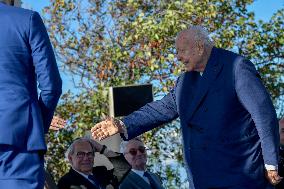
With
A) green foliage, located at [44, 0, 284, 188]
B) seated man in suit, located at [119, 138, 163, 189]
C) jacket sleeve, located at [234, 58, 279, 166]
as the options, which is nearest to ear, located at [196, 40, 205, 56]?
jacket sleeve, located at [234, 58, 279, 166]

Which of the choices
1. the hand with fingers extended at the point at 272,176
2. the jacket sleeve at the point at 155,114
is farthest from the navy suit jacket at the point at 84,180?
the hand with fingers extended at the point at 272,176

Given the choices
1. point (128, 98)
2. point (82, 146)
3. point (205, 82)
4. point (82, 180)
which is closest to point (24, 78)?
point (205, 82)

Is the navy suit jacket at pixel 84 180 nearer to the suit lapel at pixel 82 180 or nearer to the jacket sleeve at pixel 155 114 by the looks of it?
the suit lapel at pixel 82 180

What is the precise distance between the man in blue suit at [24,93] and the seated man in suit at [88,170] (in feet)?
8.35

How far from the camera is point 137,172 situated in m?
6.93

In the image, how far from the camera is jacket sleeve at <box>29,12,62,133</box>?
3.21 meters

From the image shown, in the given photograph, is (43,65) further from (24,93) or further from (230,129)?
(230,129)

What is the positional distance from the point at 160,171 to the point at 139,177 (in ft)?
16.6

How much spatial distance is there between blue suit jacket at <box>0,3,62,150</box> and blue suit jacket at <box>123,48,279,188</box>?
0.87 meters

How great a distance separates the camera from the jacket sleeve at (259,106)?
3617 millimetres

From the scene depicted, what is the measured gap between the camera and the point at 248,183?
3666 millimetres

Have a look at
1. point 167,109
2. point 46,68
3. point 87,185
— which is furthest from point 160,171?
point 46,68

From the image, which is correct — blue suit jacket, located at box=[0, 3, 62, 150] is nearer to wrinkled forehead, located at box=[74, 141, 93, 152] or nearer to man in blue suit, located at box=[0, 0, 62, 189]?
man in blue suit, located at box=[0, 0, 62, 189]

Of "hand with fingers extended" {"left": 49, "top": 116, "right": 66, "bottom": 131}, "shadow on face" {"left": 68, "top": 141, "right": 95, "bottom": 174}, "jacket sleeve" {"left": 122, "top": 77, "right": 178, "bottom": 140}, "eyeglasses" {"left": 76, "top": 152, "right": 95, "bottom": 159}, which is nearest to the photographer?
"hand with fingers extended" {"left": 49, "top": 116, "right": 66, "bottom": 131}
